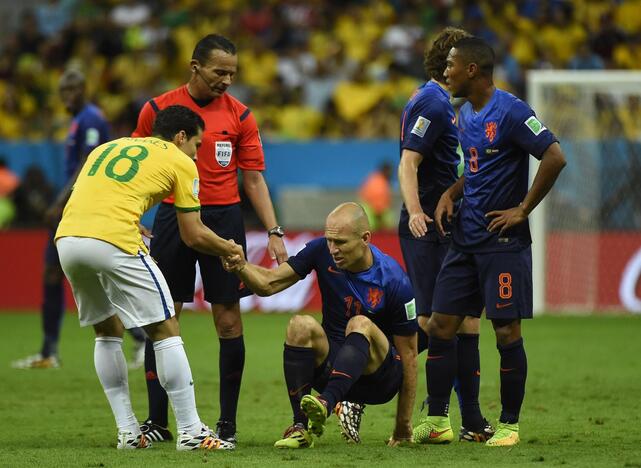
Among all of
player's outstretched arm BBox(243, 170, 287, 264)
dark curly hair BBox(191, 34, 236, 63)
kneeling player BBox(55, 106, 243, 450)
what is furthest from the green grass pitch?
dark curly hair BBox(191, 34, 236, 63)

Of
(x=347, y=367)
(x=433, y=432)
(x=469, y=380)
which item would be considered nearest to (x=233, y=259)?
(x=347, y=367)

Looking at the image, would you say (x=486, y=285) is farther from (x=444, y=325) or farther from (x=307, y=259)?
(x=307, y=259)

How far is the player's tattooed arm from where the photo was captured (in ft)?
24.1

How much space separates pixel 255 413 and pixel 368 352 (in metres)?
2.16

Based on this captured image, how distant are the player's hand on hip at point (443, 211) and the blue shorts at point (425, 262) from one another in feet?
0.91

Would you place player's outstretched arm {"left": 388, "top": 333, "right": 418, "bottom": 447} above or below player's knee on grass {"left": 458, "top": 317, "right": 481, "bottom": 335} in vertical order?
below

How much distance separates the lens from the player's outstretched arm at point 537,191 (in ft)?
22.2

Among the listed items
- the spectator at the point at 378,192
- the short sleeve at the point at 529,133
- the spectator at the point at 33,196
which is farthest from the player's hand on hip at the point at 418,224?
the spectator at the point at 33,196

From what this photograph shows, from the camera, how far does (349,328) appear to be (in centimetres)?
666

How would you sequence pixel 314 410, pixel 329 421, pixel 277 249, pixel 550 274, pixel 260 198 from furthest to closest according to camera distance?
pixel 550 274
pixel 329 421
pixel 260 198
pixel 277 249
pixel 314 410

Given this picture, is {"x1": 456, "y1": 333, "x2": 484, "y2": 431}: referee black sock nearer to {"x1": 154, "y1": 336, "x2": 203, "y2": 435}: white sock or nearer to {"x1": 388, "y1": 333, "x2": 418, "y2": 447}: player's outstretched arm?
{"x1": 388, "y1": 333, "x2": 418, "y2": 447}: player's outstretched arm

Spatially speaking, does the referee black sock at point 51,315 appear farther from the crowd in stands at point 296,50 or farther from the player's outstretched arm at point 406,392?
the crowd in stands at point 296,50

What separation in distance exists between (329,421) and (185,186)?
7.81 feet

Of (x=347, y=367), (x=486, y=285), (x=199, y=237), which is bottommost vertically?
(x=347, y=367)
